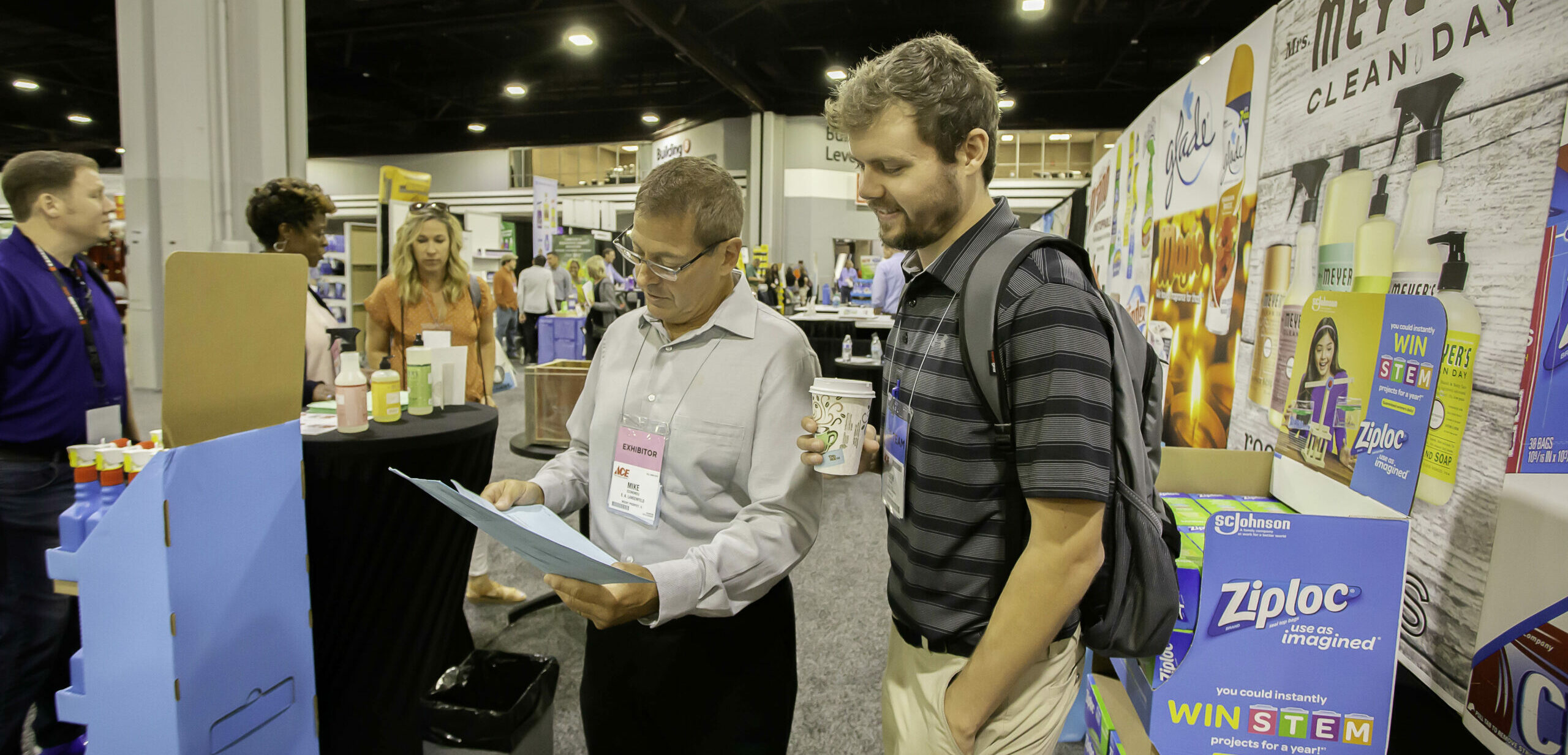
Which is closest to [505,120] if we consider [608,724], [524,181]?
[524,181]

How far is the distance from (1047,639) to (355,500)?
170cm

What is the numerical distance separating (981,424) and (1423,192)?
1.47 metres

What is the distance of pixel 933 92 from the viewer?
3.07 ft

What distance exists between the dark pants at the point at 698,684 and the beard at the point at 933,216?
30.5 inches

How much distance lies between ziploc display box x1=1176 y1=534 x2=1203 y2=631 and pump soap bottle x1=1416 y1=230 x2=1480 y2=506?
621 millimetres

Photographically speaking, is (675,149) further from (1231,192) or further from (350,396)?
(350,396)

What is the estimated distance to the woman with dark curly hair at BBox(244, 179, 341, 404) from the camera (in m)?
2.50

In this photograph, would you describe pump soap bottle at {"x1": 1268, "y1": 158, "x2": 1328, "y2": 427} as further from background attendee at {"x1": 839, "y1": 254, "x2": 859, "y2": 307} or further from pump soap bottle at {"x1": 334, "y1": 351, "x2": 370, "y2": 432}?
background attendee at {"x1": 839, "y1": 254, "x2": 859, "y2": 307}

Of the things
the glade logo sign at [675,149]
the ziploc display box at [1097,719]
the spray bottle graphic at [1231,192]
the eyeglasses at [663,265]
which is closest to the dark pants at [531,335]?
the glade logo sign at [675,149]

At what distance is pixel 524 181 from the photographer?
59.1 feet

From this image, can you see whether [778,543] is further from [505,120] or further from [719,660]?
[505,120]

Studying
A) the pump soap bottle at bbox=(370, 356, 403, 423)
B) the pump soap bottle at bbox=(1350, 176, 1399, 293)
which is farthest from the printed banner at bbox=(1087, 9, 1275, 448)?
the pump soap bottle at bbox=(370, 356, 403, 423)

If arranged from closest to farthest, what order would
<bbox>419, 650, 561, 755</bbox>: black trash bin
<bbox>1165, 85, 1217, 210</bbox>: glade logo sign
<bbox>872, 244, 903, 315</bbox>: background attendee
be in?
1. <bbox>419, 650, 561, 755</bbox>: black trash bin
2. <bbox>1165, 85, 1217, 210</bbox>: glade logo sign
3. <bbox>872, 244, 903, 315</bbox>: background attendee

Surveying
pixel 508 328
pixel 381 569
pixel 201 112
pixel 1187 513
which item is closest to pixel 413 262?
pixel 381 569
